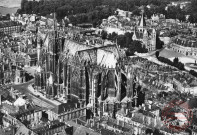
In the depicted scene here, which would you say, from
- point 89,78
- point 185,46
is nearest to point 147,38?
point 185,46

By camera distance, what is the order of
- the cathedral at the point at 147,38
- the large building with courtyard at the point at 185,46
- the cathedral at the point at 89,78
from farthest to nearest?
the cathedral at the point at 147,38, the large building with courtyard at the point at 185,46, the cathedral at the point at 89,78

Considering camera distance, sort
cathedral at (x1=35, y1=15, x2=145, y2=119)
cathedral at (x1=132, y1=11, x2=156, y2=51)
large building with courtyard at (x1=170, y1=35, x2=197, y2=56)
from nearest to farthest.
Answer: cathedral at (x1=35, y1=15, x2=145, y2=119) < large building with courtyard at (x1=170, y1=35, x2=197, y2=56) < cathedral at (x1=132, y1=11, x2=156, y2=51)

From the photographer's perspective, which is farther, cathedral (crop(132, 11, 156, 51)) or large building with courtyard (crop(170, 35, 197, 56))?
cathedral (crop(132, 11, 156, 51))

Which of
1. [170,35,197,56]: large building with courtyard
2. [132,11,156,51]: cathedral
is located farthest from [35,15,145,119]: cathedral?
[170,35,197,56]: large building with courtyard

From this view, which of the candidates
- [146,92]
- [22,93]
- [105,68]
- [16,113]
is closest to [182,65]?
[146,92]

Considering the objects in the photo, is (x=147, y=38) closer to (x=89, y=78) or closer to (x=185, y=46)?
(x=185, y=46)

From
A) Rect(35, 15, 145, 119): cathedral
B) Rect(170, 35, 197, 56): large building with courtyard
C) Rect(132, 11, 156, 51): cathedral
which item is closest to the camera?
Rect(35, 15, 145, 119): cathedral

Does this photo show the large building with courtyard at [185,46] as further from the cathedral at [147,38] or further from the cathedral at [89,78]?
the cathedral at [89,78]

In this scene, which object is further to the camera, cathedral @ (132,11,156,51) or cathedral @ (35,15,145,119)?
cathedral @ (132,11,156,51)

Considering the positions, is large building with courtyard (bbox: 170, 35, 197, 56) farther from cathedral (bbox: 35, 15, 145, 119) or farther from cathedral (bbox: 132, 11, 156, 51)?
cathedral (bbox: 35, 15, 145, 119)

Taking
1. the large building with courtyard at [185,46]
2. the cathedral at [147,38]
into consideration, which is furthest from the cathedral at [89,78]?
the large building with courtyard at [185,46]

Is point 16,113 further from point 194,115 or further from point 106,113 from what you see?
point 194,115
